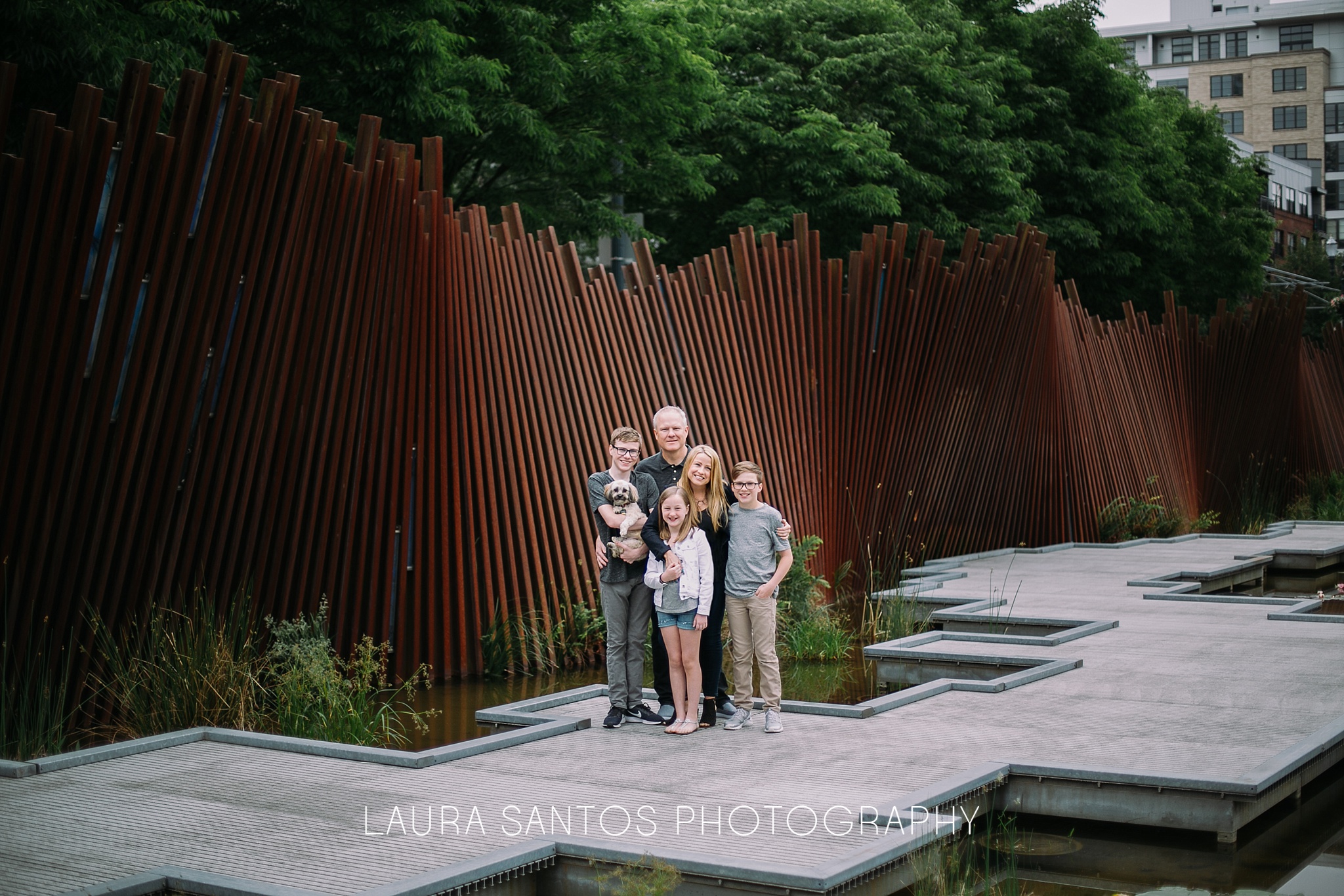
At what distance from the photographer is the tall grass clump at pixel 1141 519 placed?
671 inches

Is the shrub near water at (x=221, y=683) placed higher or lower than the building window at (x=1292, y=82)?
lower

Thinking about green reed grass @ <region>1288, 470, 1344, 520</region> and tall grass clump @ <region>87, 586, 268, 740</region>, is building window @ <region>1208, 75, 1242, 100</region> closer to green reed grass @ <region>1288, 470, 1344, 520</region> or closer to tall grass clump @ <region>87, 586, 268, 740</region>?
green reed grass @ <region>1288, 470, 1344, 520</region>

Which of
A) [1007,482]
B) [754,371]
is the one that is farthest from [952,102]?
[754,371]

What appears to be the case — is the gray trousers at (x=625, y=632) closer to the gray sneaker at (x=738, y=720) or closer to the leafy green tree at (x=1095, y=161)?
the gray sneaker at (x=738, y=720)

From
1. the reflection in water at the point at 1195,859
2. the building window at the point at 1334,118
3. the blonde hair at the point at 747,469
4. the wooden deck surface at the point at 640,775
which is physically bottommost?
the reflection in water at the point at 1195,859

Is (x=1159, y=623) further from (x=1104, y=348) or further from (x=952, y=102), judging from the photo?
(x=952, y=102)

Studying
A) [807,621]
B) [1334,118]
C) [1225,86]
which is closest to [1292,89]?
[1334,118]

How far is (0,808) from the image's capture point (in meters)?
5.55

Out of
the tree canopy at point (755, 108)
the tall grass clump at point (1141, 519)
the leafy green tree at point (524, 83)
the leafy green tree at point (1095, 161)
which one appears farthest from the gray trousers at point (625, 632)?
the leafy green tree at point (1095, 161)

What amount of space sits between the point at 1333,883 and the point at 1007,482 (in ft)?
33.1

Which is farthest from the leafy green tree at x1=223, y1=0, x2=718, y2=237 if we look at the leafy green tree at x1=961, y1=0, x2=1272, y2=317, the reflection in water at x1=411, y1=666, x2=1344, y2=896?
the reflection in water at x1=411, y1=666, x2=1344, y2=896

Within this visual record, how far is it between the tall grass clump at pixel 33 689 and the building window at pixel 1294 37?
97.2m

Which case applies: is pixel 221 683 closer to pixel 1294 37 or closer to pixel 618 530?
pixel 618 530

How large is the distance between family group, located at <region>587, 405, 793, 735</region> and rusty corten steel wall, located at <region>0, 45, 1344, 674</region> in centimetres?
202
